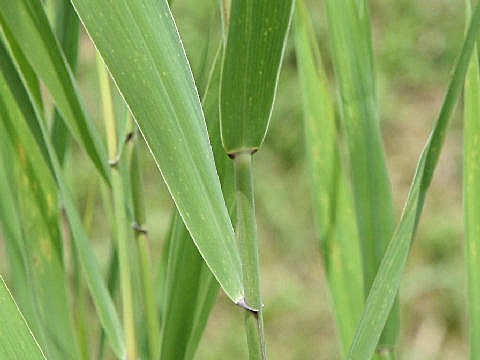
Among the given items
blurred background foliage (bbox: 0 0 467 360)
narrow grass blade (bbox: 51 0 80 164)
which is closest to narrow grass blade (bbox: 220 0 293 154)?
narrow grass blade (bbox: 51 0 80 164)

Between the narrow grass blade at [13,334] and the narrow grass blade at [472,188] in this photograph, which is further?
the narrow grass blade at [472,188]

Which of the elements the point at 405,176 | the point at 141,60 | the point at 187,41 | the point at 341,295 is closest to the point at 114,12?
the point at 141,60

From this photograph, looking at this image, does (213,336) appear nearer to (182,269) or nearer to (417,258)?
(417,258)

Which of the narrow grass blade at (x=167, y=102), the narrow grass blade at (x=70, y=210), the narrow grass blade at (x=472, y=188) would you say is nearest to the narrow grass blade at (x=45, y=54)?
the narrow grass blade at (x=70, y=210)

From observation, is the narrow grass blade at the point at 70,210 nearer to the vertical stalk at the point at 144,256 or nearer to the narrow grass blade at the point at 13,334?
the vertical stalk at the point at 144,256

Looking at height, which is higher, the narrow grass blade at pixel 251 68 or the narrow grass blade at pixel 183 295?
the narrow grass blade at pixel 251 68

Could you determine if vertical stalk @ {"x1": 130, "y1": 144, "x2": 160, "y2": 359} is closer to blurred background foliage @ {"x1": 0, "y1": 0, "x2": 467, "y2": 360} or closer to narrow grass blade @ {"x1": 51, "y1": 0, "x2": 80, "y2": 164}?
narrow grass blade @ {"x1": 51, "y1": 0, "x2": 80, "y2": 164}

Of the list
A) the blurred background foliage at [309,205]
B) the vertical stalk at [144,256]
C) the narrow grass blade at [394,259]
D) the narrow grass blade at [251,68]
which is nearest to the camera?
the narrow grass blade at [251,68]
